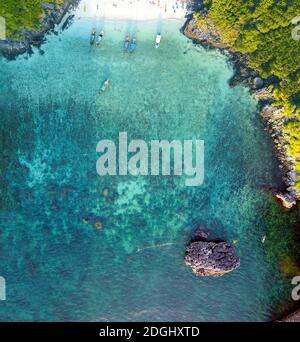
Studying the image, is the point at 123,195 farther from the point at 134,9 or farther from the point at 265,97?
the point at 134,9

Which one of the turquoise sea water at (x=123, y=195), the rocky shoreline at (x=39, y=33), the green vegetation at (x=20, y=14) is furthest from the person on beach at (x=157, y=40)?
the green vegetation at (x=20, y=14)

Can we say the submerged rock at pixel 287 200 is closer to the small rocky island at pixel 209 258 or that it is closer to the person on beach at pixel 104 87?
the small rocky island at pixel 209 258

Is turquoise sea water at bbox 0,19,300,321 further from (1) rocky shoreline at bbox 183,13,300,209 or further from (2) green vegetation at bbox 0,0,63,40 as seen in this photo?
(2) green vegetation at bbox 0,0,63,40

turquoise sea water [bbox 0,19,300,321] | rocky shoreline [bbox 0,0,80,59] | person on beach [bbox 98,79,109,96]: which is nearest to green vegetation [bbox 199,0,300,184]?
turquoise sea water [bbox 0,19,300,321]

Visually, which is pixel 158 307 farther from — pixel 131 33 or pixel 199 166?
pixel 131 33

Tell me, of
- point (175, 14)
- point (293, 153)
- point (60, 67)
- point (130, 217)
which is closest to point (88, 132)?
point (60, 67)

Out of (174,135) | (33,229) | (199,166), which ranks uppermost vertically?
(174,135)
